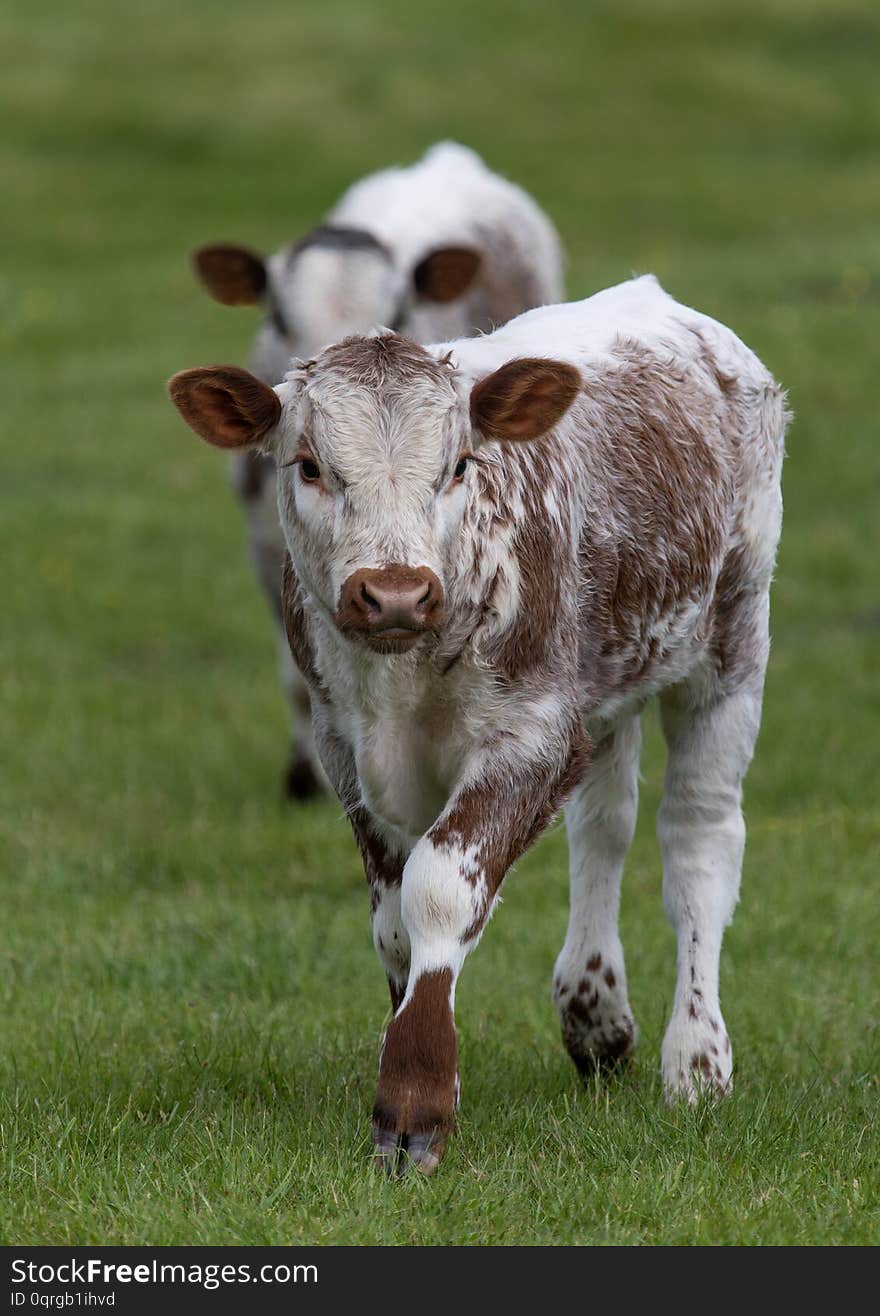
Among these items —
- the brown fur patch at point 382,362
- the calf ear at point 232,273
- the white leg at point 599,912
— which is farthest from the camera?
the calf ear at point 232,273

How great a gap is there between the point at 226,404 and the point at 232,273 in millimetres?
Answer: 5817

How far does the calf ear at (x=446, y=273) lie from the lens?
10.8 metres

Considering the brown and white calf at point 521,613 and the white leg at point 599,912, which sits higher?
the brown and white calf at point 521,613

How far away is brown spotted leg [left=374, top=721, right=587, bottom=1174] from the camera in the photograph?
4.82 metres

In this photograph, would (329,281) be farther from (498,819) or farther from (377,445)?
(498,819)

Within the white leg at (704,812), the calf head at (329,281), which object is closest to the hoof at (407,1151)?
the white leg at (704,812)

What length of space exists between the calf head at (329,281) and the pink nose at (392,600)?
5855 millimetres

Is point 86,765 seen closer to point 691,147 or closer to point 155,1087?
point 155,1087

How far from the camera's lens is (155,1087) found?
18.8 ft

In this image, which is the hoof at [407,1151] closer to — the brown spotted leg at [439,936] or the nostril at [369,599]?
the brown spotted leg at [439,936]

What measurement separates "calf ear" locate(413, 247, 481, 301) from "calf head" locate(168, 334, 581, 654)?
5.73 metres
